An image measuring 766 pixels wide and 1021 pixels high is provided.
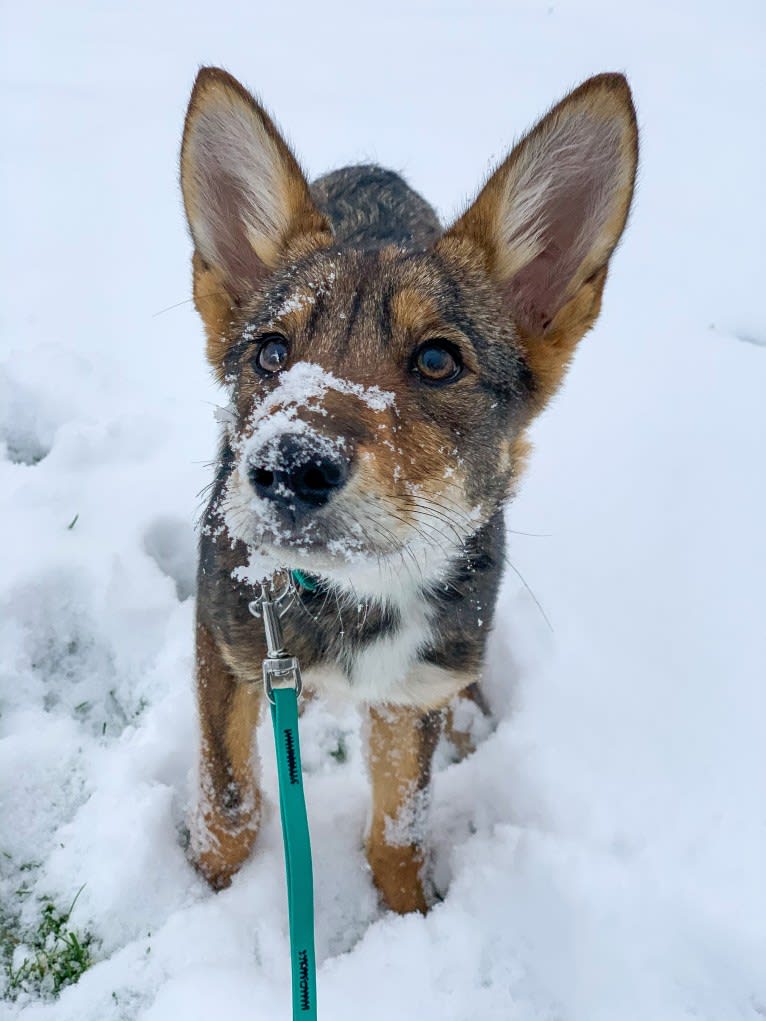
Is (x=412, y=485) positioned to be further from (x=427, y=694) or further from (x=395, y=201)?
(x=395, y=201)

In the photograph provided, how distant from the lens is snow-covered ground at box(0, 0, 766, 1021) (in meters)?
2.71

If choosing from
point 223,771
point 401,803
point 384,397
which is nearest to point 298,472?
point 384,397

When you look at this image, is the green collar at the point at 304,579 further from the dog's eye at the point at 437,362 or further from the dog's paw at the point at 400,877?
the dog's paw at the point at 400,877

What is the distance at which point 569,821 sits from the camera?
121 inches

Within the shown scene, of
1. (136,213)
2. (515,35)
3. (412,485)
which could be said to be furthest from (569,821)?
(515,35)

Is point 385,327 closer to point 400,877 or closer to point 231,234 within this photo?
point 231,234

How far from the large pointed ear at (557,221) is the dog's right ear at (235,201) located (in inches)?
21.2

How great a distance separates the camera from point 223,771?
2850 millimetres

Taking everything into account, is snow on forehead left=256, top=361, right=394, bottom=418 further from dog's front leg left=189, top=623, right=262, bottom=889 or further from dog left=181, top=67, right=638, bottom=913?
dog's front leg left=189, top=623, right=262, bottom=889

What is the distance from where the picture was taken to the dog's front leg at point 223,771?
2773 millimetres

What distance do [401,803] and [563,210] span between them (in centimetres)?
217

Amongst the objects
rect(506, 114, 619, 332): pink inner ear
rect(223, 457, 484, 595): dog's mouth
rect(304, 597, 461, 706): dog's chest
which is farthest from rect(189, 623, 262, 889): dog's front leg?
rect(506, 114, 619, 332): pink inner ear

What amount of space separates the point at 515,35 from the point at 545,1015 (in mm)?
11576

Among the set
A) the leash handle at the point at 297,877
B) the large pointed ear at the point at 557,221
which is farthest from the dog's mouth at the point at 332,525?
the large pointed ear at the point at 557,221
